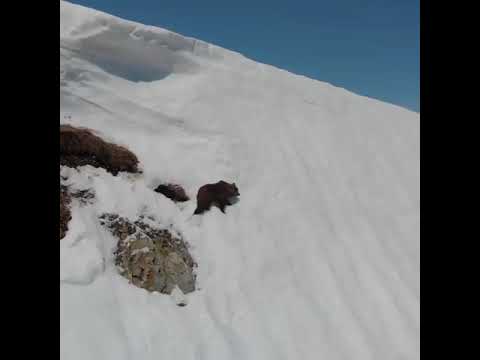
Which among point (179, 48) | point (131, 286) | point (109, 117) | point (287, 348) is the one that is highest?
point (179, 48)

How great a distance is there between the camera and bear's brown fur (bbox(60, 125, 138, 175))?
3648 millimetres

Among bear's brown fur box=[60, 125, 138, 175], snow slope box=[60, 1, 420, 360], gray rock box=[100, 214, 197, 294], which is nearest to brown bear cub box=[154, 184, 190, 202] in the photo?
snow slope box=[60, 1, 420, 360]

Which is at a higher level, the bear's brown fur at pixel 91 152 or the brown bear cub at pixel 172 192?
the bear's brown fur at pixel 91 152

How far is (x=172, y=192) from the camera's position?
4090mm

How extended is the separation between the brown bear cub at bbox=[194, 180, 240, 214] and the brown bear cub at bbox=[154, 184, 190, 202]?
0.18m

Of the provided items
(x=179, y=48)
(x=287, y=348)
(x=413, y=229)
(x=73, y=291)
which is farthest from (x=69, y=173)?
(x=413, y=229)

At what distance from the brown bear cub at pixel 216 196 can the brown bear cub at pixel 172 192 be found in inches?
7.2

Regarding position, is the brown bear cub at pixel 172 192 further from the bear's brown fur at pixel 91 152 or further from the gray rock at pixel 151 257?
the gray rock at pixel 151 257

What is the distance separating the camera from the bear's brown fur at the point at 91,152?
12.0 feet

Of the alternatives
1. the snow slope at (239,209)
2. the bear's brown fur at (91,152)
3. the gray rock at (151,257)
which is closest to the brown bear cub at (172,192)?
the snow slope at (239,209)

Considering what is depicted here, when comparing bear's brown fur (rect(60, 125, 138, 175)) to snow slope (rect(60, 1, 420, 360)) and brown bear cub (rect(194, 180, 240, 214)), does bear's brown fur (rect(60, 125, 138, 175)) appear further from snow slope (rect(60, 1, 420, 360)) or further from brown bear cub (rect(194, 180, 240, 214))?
brown bear cub (rect(194, 180, 240, 214))
